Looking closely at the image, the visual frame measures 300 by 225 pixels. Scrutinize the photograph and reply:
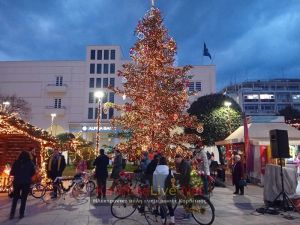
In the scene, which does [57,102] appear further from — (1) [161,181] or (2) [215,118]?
(1) [161,181]

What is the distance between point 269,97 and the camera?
92.8 meters

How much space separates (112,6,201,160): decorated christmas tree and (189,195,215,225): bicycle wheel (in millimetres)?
A: 10896

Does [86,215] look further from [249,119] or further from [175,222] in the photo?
[249,119]

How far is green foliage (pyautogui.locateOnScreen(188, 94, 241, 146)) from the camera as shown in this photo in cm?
2915

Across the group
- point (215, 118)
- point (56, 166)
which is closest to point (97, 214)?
point (56, 166)

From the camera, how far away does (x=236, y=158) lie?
14242 mm

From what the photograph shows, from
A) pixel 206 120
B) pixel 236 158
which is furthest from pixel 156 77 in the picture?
pixel 206 120

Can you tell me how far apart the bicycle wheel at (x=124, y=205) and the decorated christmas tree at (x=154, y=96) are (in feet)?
33.4

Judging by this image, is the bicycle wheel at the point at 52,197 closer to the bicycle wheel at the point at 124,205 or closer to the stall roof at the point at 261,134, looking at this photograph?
the bicycle wheel at the point at 124,205

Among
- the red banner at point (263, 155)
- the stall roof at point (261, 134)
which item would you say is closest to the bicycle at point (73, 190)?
the red banner at point (263, 155)

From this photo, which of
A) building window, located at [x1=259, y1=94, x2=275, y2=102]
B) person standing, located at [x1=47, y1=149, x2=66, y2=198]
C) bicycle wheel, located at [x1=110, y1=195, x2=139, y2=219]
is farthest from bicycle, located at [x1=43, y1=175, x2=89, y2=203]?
building window, located at [x1=259, y1=94, x2=275, y2=102]

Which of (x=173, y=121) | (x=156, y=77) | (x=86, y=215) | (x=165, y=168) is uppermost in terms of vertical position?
(x=156, y=77)

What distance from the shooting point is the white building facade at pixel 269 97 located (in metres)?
91.6

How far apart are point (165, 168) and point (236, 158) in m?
7.11
